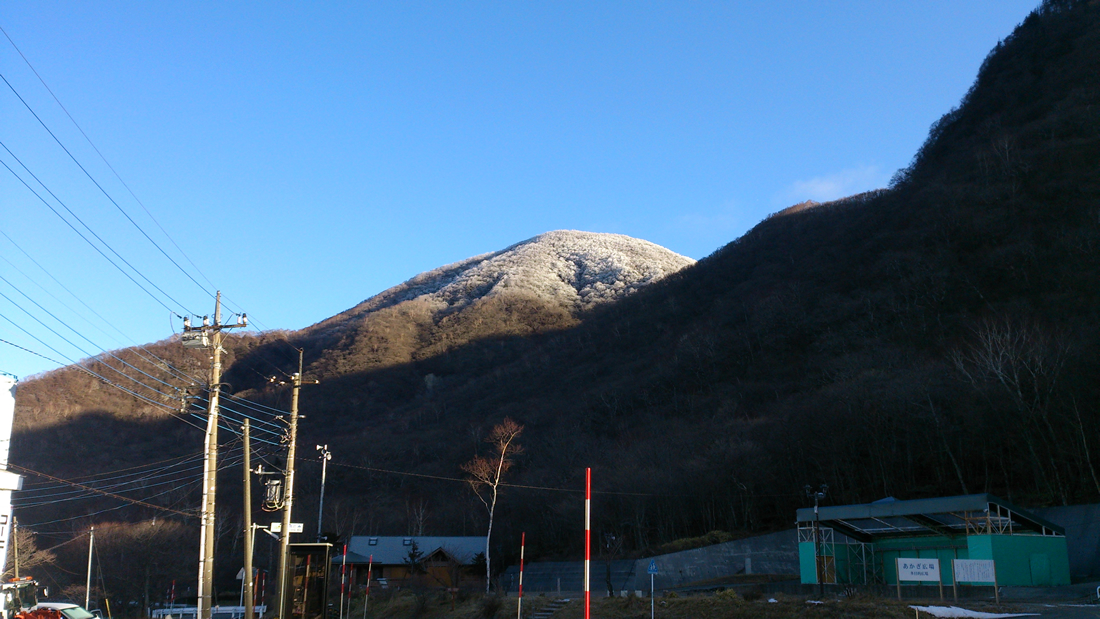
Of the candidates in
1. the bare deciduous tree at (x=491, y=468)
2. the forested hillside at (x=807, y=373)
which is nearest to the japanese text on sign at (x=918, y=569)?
the forested hillside at (x=807, y=373)

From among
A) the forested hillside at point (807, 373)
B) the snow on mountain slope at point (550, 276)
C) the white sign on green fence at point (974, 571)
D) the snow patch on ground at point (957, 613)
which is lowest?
the snow patch on ground at point (957, 613)

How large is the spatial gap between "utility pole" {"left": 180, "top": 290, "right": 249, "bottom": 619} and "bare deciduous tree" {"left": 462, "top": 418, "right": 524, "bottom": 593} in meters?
22.1

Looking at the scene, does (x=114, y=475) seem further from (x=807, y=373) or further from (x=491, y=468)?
(x=807, y=373)

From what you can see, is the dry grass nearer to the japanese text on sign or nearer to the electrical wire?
the japanese text on sign

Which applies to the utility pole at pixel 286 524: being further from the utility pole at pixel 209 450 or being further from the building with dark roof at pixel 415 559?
the building with dark roof at pixel 415 559

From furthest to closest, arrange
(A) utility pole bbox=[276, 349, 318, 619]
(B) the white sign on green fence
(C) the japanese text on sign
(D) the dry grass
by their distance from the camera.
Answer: (B) the white sign on green fence < (C) the japanese text on sign < (A) utility pole bbox=[276, 349, 318, 619] < (D) the dry grass

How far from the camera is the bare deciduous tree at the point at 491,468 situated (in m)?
44.1

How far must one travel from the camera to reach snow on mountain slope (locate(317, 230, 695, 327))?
160 metres

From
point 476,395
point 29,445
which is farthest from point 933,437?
point 29,445

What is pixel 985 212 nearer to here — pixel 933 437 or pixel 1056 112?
pixel 1056 112

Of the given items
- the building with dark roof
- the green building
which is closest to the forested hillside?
the building with dark roof

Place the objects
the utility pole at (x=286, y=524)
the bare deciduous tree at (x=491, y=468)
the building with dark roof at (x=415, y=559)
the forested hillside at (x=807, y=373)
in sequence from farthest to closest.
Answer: the building with dark roof at (x=415, y=559)
the bare deciduous tree at (x=491, y=468)
the forested hillside at (x=807, y=373)
the utility pole at (x=286, y=524)

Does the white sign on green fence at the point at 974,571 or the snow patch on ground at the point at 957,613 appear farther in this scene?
the white sign on green fence at the point at 974,571

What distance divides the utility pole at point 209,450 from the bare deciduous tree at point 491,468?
2210 cm
